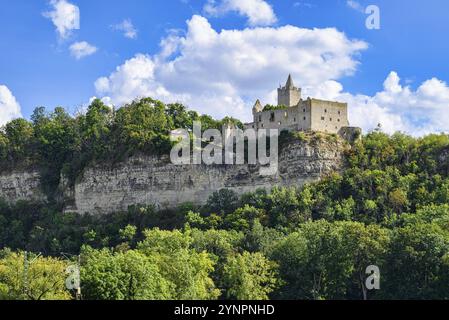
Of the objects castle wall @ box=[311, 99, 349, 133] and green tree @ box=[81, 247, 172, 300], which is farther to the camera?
castle wall @ box=[311, 99, 349, 133]

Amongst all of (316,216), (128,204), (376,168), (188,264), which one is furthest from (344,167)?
(188,264)

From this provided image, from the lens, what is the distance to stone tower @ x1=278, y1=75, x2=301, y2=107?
290ft

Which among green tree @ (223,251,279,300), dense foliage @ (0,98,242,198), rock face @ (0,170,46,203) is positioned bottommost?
green tree @ (223,251,279,300)

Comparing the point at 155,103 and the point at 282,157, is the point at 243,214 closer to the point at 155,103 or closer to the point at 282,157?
the point at 282,157

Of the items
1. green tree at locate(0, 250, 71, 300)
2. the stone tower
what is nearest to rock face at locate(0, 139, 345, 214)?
the stone tower

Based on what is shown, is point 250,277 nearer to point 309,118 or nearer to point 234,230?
point 234,230

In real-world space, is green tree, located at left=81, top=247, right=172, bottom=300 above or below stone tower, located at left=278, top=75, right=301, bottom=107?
below

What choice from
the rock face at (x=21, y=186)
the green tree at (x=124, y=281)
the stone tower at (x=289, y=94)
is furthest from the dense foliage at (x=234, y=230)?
the stone tower at (x=289, y=94)

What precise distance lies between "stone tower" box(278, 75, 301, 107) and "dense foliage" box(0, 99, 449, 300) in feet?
34.1

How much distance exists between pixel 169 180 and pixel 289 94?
1759 cm

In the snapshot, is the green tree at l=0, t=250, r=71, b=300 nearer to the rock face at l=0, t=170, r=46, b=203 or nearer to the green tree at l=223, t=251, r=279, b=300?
the green tree at l=223, t=251, r=279, b=300

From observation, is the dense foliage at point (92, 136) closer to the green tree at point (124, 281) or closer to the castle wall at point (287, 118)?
the castle wall at point (287, 118)

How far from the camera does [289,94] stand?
88438 millimetres

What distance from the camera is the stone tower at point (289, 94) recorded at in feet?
290
